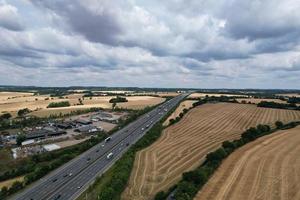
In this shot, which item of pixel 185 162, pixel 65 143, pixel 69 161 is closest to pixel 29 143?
pixel 65 143

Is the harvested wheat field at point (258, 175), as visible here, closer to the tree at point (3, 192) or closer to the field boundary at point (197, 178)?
the field boundary at point (197, 178)

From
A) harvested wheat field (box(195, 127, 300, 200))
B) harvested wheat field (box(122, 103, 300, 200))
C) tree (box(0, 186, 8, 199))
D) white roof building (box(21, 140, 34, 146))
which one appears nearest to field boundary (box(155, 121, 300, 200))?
harvested wheat field (box(195, 127, 300, 200))

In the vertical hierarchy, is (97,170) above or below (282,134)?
below

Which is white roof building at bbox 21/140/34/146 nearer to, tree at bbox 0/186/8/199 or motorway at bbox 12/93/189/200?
motorway at bbox 12/93/189/200

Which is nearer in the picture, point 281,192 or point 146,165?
point 281,192

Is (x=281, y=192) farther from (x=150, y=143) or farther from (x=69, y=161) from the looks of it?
(x=69, y=161)

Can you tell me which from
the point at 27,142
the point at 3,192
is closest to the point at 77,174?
the point at 3,192
